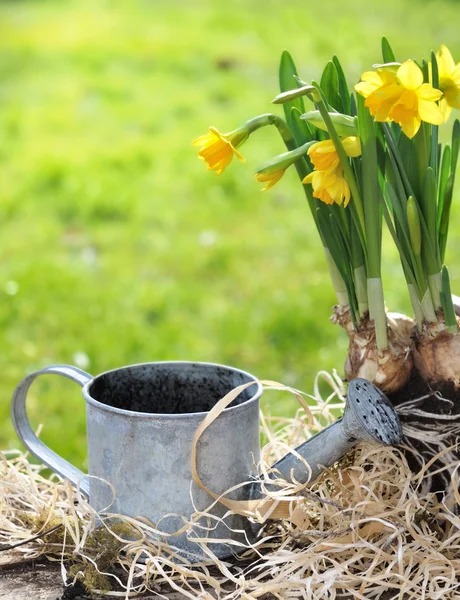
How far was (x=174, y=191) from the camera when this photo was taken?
3.68m

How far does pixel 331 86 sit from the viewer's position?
102 centimetres

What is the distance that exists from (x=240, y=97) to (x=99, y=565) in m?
3.77

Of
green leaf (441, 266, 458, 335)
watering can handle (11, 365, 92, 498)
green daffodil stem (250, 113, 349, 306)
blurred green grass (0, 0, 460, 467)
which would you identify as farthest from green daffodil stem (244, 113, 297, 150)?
blurred green grass (0, 0, 460, 467)

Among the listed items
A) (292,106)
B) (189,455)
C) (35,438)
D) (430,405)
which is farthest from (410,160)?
(35,438)

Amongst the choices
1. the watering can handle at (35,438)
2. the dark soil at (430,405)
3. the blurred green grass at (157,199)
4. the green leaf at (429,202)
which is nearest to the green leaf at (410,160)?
the green leaf at (429,202)

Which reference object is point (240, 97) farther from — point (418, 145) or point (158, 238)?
point (418, 145)

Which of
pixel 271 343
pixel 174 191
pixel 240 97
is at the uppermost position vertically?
pixel 240 97

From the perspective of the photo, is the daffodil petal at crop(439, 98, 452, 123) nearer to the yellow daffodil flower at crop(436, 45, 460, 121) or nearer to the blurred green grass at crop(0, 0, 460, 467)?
the yellow daffodil flower at crop(436, 45, 460, 121)

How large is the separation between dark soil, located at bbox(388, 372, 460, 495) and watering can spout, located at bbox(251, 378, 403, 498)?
82 millimetres

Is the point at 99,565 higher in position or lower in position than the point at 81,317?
higher

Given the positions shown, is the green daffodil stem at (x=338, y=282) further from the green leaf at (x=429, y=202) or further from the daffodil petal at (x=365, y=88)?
the daffodil petal at (x=365, y=88)

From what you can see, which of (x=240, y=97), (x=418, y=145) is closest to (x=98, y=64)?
(x=240, y=97)

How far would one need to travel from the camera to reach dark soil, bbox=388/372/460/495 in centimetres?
102

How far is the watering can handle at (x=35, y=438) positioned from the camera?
109 cm
